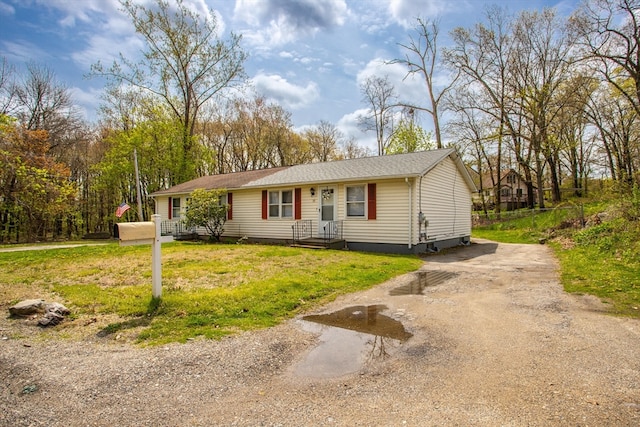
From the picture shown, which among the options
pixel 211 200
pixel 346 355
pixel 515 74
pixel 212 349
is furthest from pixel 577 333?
pixel 515 74

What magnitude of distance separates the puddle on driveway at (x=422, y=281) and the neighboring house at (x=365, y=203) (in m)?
3.67

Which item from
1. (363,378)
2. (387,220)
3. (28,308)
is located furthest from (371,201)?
(28,308)

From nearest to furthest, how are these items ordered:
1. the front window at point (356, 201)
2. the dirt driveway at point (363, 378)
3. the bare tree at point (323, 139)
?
the dirt driveway at point (363, 378)
the front window at point (356, 201)
the bare tree at point (323, 139)

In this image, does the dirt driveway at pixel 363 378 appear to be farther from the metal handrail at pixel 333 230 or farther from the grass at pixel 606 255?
the metal handrail at pixel 333 230

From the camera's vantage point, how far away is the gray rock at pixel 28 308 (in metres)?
4.78

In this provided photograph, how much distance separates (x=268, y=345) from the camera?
3.92m

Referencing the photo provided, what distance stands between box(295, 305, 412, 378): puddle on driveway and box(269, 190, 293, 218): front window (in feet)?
33.1

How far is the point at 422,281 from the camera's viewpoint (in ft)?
24.9

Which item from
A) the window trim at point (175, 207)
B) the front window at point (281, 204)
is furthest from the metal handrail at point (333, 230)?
the window trim at point (175, 207)

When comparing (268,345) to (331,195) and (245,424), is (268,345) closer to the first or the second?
(245,424)

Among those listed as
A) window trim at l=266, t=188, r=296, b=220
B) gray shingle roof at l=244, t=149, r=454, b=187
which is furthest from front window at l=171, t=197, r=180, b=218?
window trim at l=266, t=188, r=296, b=220

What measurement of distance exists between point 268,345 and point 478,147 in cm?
3217

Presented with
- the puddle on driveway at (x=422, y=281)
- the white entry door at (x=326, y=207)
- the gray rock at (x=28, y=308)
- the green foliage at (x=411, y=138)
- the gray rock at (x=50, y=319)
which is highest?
the green foliage at (x=411, y=138)

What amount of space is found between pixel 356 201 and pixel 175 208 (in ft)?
39.3
